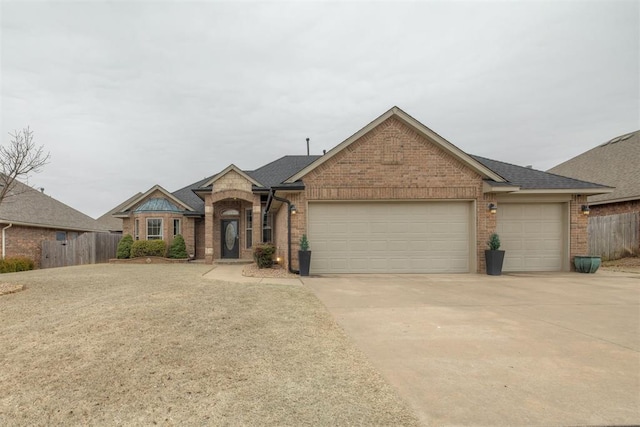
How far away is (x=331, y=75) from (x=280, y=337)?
2024 cm

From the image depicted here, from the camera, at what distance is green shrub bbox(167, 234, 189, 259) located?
1714 cm

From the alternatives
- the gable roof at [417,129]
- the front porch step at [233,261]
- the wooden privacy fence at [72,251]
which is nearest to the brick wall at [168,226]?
the wooden privacy fence at [72,251]

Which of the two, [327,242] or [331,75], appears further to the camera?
[331,75]

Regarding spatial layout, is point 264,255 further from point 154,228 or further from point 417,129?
point 154,228

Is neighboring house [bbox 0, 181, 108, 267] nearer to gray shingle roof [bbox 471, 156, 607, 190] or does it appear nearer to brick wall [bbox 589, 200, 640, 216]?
gray shingle roof [bbox 471, 156, 607, 190]

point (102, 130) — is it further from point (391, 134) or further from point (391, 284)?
point (391, 284)

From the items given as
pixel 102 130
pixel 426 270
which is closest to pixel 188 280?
pixel 426 270

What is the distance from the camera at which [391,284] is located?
8828mm

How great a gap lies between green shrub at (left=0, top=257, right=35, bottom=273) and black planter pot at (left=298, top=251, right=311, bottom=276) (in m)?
14.7

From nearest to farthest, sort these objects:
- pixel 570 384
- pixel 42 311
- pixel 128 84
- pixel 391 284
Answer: pixel 570 384
pixel 42 311
pixel 391 284
pixel 128 84

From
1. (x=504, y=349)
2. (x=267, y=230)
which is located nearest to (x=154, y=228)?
(x=267, y=230)

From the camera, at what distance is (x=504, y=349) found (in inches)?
151

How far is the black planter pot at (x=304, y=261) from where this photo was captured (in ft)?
34.3

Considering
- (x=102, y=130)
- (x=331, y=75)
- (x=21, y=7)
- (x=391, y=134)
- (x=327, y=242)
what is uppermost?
(x=331, y=75)
